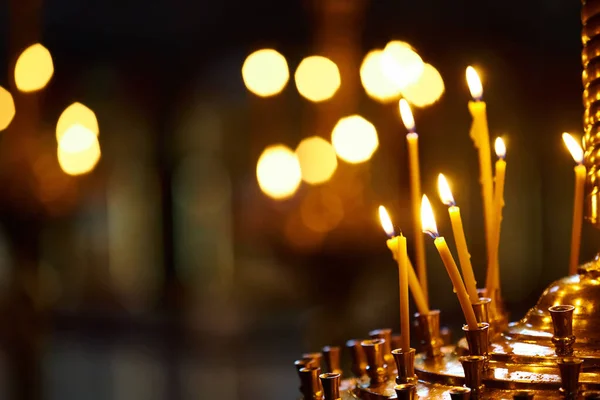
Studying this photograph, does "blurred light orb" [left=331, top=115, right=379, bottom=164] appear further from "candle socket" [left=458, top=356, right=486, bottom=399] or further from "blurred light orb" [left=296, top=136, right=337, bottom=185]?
"candle socket" [left=458, top=356, right=486, bottom=399]

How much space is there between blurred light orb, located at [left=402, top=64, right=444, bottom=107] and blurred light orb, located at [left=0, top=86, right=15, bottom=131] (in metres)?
2.50

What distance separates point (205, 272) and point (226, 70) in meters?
2.93

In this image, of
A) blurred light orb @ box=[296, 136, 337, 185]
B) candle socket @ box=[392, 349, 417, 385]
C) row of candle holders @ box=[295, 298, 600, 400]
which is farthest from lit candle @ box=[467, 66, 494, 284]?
blurred light orb @ box=[296, 136, 337, 185]

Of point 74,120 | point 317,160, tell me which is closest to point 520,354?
point 74,120

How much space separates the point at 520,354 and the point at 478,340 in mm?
60

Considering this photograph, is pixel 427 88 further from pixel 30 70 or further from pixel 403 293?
pixel 403 293

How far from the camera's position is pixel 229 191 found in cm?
933

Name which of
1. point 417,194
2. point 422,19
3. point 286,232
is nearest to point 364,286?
point 286,232

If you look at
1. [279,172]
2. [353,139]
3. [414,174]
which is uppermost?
[353,139]

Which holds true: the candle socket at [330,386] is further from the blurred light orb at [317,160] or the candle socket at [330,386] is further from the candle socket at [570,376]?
the blurred light orb at [317,160]

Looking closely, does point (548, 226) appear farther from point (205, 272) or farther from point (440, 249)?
point (440, 249)

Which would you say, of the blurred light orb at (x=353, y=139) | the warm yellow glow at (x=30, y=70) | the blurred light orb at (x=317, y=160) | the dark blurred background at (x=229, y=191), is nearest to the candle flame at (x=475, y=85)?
the dark blurred background at (x=229, y=191)

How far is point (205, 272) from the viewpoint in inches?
389

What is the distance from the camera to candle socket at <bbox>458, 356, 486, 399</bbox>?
0.68m
